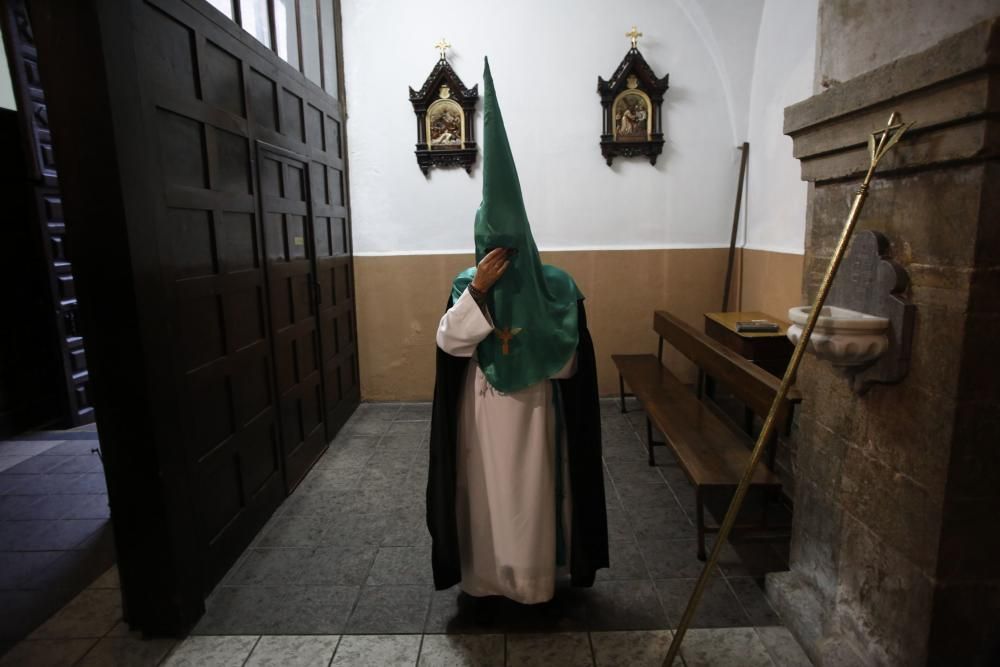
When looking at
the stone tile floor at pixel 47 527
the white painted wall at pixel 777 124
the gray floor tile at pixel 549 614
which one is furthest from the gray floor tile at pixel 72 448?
the white painted wall at pixel 777 124

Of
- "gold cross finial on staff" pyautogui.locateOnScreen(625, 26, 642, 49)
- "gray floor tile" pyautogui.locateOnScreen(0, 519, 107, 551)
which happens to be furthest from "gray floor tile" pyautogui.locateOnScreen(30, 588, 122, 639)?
"gold cross finial on staff" pyautogui.locateOnScreen(625, 26, 642, 49)

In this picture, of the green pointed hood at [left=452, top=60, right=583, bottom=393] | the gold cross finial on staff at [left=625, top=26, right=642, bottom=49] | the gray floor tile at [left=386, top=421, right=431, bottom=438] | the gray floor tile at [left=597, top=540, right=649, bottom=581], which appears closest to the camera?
the green pointed hood at [left=452, top=60, right=583, bottom=393]

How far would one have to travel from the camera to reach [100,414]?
2307 mm

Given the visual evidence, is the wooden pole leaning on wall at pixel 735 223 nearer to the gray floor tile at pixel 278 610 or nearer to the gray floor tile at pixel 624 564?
the gray floor tile at pixel 624 564

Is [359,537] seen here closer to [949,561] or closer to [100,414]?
[100,414]

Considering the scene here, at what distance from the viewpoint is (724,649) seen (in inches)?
91.4

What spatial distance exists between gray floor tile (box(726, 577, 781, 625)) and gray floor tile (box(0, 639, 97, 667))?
2.74 metres

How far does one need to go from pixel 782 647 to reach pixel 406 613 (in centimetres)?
154

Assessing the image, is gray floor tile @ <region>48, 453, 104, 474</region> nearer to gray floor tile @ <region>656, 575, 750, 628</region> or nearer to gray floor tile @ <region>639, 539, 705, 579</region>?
gray floor tile @ <region>639, 539, 705, 579</region>

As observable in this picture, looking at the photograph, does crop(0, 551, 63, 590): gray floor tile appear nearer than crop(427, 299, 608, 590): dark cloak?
No

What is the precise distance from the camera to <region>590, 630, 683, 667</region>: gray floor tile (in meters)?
2.25

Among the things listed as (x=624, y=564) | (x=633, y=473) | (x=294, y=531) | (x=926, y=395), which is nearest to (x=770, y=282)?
(x=633, y=473)

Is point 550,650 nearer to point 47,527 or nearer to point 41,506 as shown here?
point 47,527

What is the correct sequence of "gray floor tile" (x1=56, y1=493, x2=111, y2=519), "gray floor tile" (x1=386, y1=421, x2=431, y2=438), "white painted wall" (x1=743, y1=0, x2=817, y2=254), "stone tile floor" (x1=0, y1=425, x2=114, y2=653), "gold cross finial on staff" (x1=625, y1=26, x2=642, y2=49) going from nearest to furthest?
"stone tile floor" (x1=0, y1=425, x2=114, y2=653) → "gray floor tile" (x1=56, y1=493, x2=111, y2=519) → "white painted wall" (x1=743, y1=0, x2=817, y2=254) → "gray floor tile" (x1=386, y1=421, x2=431, y2=438) → "gold cross finial on staff" (x1=625, y1=26, x2=642, y2=49)
